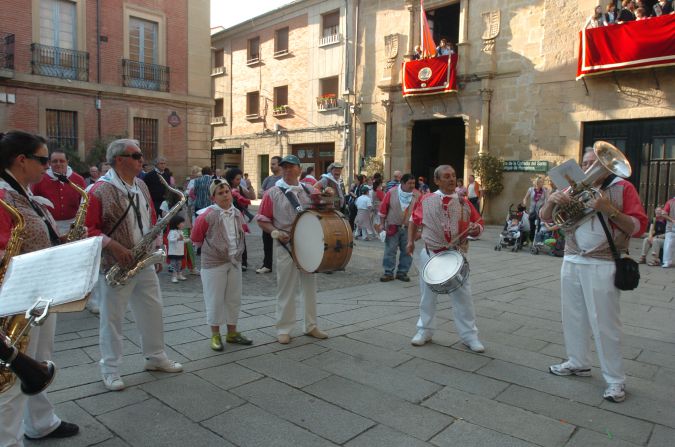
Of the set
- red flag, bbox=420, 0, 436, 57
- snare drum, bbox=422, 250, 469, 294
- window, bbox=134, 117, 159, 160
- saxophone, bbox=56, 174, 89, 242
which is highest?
red flag, bbox=420, 0, 436, 57

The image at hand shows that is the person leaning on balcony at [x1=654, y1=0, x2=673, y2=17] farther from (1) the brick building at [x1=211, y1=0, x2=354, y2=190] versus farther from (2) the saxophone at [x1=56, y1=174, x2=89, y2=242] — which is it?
(2) the saxophone at [x1=56, y1=174, x2=89, y2=242]

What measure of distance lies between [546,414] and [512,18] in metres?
16.1

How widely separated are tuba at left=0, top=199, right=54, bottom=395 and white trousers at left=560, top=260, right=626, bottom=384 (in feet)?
11.4

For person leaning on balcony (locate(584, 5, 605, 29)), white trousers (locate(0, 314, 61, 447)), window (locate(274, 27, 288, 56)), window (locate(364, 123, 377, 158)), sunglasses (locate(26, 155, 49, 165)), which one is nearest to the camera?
white trousers (locate(0, 314, 61, 447))

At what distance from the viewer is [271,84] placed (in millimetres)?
25281

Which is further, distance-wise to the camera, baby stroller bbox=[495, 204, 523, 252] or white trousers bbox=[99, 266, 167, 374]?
baby stroller bbox=[495, 204, 523, 252]


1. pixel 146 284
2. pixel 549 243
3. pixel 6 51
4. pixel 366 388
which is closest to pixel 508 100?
pixel 549 243

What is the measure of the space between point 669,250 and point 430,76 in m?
10.4

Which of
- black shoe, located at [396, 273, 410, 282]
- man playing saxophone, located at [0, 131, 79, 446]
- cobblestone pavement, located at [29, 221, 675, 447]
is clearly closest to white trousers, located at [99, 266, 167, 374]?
cobblestone pavement, located at [29, 221, 675, 447]

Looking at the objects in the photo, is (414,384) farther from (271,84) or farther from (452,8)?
(271,84)

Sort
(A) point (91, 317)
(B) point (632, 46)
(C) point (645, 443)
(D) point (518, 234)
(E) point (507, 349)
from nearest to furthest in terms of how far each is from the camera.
→ (C) point (645, 443), (E) point (507, 349), (A) point (91, 317), (D) point (518, 234), (B) point (632, 46)

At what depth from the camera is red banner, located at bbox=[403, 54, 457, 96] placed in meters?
17.6

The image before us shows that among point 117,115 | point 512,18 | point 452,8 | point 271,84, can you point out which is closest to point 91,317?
point 117,115

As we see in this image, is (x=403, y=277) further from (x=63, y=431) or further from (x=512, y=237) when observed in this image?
(x=63, y=431)
